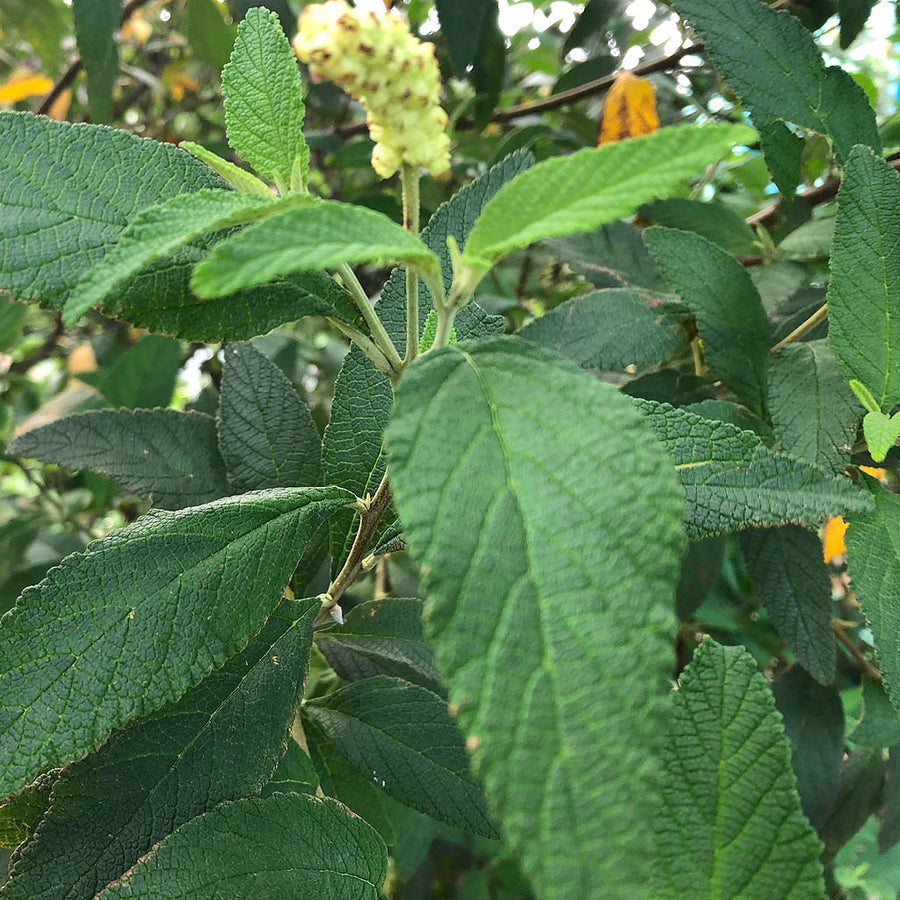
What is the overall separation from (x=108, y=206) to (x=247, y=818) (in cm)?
37

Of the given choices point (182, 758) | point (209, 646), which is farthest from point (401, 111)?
point (182, 758)

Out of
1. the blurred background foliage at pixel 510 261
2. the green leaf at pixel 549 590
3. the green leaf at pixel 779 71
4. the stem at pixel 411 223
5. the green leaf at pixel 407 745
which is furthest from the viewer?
the blurred background foliage at pixel 510 261

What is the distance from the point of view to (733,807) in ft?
1.38

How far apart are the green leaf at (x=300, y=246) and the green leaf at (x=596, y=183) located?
0.13ft

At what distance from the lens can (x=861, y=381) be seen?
0.59 meters

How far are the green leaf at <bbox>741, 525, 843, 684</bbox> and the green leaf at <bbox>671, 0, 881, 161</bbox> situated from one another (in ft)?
1.19

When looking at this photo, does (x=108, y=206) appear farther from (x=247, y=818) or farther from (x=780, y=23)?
(x=780, y=23)

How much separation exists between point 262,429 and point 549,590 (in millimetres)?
440

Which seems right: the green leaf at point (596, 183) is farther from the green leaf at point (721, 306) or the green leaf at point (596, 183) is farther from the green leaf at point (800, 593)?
the green leaf at point (800, 593)

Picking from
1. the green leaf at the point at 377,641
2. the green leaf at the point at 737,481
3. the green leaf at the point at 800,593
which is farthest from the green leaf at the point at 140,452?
the green leaf at the point at 800,593

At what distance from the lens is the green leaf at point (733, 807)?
0.42 meters

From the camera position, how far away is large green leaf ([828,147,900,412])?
576mm

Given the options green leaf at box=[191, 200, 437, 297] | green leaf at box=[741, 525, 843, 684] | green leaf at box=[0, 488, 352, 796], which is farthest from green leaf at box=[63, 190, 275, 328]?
green leaf at box=[741, 525, 843, 684]

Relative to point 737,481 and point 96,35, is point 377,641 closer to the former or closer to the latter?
point 737,481
